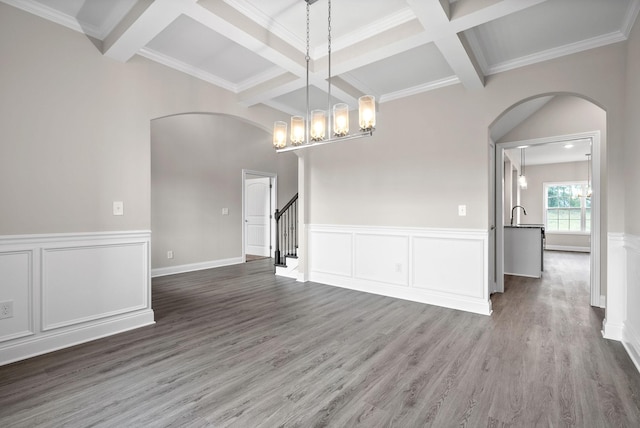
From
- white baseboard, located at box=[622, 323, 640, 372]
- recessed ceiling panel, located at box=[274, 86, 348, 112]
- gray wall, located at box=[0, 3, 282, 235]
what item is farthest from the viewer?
recessed ceiling panel, located at box=[274, 86, 348, 112]

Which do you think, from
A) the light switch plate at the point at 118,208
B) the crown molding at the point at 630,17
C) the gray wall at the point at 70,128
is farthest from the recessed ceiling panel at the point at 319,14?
the light switch plate at the point at 118,208

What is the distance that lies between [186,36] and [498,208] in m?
4.60

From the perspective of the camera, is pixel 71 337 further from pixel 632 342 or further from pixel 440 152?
pixel 632 342

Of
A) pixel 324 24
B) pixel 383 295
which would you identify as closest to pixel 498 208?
pixel 383 295

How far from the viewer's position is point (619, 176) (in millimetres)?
2887

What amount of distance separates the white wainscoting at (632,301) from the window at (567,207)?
813 centimetres

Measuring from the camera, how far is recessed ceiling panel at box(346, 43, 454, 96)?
3232 millimetres

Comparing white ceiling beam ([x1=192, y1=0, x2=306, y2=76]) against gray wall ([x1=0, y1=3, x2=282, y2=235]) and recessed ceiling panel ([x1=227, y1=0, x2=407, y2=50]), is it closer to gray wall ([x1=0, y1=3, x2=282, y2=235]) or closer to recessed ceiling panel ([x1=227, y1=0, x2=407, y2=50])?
recessed ceiling panel ([x1=227, y1=0, x2=407, y2=50])

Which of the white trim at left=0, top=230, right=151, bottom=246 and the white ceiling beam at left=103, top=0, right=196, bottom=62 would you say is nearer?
the white ceiling beam at left=103, top=0, right=196, bottom=62

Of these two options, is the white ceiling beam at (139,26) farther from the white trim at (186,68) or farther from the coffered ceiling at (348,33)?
the white trim at (186,68)

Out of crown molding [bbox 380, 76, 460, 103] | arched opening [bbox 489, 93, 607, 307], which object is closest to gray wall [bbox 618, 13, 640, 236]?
arched opening [bbox 489, 93, 607, 307]

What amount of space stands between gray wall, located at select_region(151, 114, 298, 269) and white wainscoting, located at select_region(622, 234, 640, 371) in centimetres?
568

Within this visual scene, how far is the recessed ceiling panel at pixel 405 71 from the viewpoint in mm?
3232

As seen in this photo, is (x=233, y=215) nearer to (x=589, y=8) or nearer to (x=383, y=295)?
(x=383, y=295)
